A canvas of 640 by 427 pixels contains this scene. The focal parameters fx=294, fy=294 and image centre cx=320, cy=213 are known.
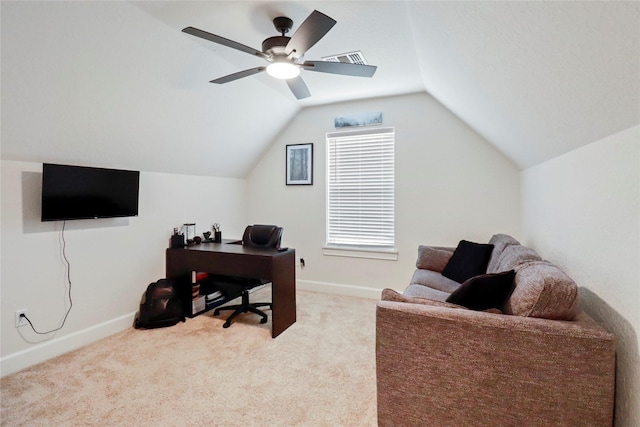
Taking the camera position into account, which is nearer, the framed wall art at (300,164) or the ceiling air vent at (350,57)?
the ceiling air vent at (350,57)

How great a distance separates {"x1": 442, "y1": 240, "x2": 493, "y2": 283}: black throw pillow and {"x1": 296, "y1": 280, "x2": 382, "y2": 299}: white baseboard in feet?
3.78

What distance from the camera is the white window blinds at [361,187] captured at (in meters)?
4.00

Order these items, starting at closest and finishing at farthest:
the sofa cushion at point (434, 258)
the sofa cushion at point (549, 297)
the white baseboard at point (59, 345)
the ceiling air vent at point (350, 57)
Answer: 1. the sofa cushion at point (549, 297)
2. the white baseboard at point (59, 345)
3. the ceiling air vent at point (350, 57)
4. the sofa cushion at point (434, 258)

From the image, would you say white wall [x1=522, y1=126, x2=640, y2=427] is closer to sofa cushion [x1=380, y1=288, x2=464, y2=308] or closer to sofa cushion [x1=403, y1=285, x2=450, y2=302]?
sofa cushion [x1=380, y1=288, x2=464, y2=308]

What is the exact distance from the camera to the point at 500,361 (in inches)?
52.6

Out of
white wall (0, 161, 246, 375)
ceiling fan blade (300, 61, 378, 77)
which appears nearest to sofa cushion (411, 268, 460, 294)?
ceiling fan blade (300, 61, 378, 77)

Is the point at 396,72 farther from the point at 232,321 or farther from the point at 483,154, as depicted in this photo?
the point at 232,321

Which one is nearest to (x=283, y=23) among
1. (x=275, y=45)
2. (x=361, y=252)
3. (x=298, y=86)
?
(x=275, y=45)

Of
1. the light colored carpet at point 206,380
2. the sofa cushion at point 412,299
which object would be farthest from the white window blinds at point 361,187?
the sofa cushion at point 412,299

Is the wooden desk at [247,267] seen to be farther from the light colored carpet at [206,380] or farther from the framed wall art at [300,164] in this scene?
the framed wall art at [300,164]

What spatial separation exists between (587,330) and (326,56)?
2713 mm

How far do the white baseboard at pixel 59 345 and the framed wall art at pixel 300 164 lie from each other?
2.64 m

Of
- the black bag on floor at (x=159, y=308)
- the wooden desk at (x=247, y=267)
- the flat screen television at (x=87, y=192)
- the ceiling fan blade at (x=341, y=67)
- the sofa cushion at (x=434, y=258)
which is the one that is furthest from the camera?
the sofa cushion at (x=434, y=258)

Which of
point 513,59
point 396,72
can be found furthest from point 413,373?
point 396,72
